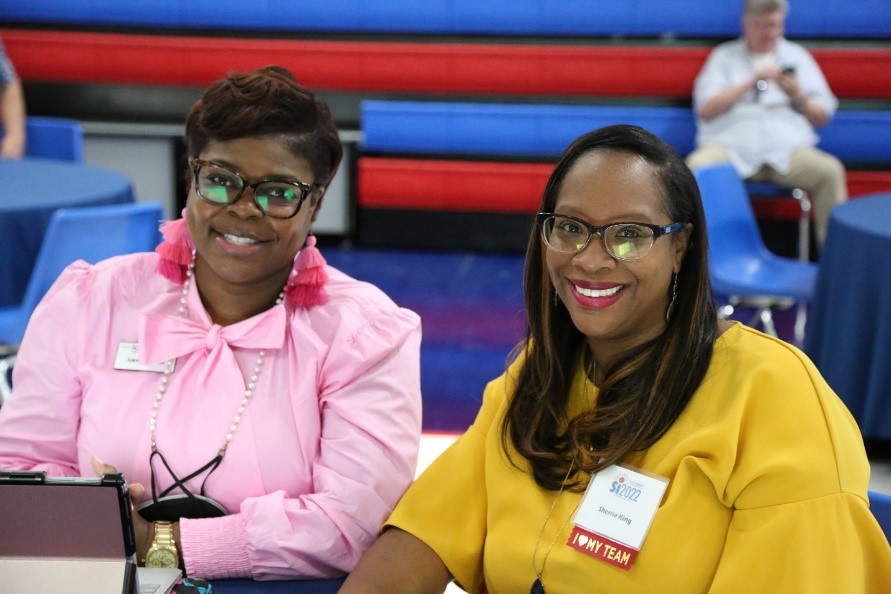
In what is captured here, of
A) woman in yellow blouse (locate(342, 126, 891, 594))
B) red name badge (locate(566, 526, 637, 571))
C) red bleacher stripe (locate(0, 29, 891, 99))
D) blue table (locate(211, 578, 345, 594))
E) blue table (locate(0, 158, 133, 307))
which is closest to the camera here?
woman in yellow blouse (locate(342, 126, 891, 594))

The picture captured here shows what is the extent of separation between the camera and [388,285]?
699cm

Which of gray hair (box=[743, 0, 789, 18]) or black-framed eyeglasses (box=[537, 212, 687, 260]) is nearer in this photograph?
black-framed eyeglasses (box=[537, 212, 687, 260])

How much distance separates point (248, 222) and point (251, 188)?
60 millimetres

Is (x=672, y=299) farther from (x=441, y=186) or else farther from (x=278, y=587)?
(x=441, y=186)

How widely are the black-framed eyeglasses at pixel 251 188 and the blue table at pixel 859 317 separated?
9.06 feet

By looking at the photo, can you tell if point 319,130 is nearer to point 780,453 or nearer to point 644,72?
point 780,453

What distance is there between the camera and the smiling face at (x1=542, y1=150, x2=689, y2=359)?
1824 mm

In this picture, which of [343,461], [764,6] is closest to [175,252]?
[343,461]

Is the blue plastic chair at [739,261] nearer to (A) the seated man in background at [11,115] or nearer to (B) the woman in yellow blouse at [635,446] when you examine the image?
(B) the woman in yellow blouse at [635,446]

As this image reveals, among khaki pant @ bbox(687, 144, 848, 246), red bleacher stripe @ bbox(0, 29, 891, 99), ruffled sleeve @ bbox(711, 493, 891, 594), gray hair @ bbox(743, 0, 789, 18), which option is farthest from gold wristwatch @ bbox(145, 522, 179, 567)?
red bleacher stripe @ bbox(0, 29, 891, 99)

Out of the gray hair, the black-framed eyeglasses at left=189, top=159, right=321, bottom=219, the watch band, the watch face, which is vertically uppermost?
the black-framed eyeglasses at left=189, top=159, right=321, bottom=219

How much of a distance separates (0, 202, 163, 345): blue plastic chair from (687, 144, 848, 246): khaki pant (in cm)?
362

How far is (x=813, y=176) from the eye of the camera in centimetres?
683

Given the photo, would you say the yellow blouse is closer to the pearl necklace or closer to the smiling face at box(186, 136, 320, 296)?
the pearl necklace
